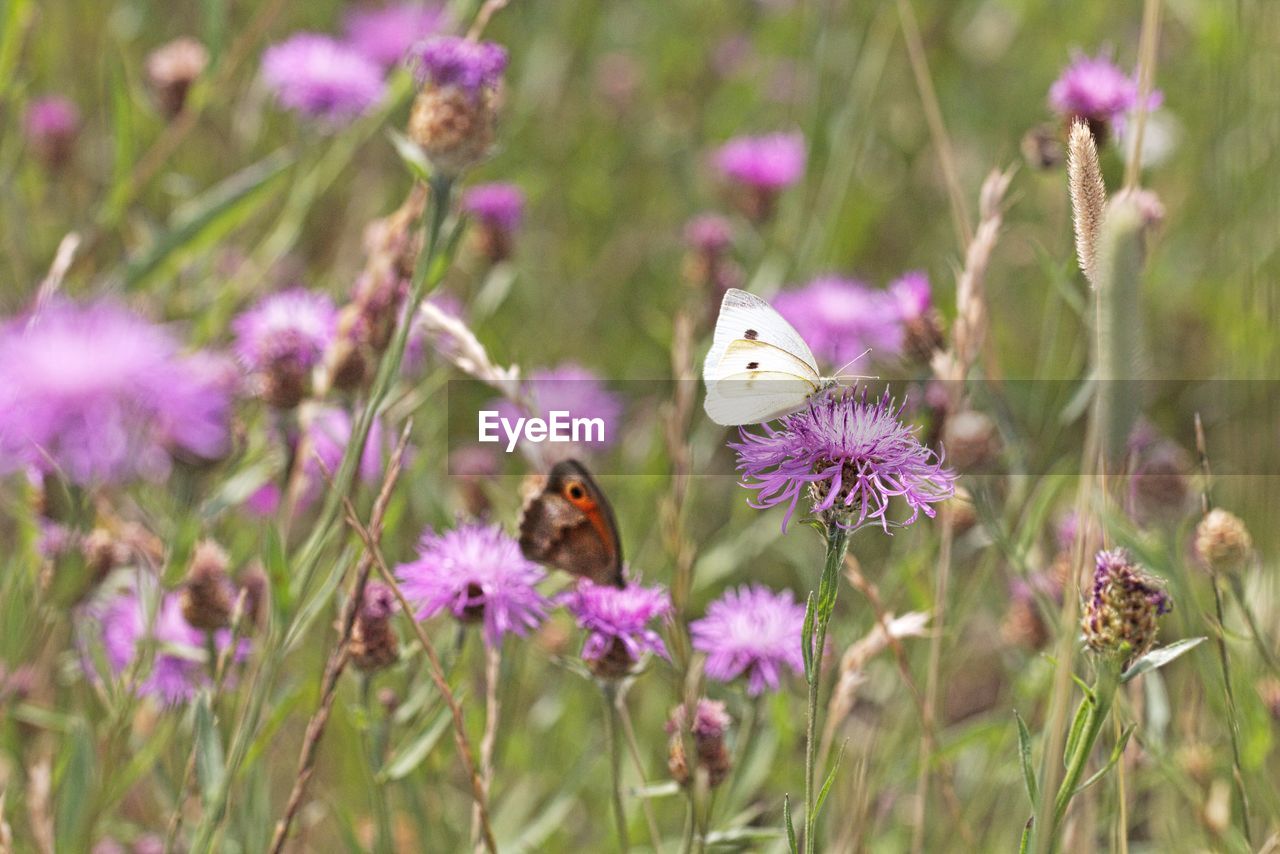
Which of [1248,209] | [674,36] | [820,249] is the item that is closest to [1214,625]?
[1248,209]

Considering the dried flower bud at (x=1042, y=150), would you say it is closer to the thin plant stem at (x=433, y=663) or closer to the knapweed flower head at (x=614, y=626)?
the knapweed flower head at (x=614, y=626)

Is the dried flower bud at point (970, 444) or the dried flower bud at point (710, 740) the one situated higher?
the dried flower bud at point (970, 444)

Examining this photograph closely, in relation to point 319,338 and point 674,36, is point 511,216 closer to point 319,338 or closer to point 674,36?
point 319,338

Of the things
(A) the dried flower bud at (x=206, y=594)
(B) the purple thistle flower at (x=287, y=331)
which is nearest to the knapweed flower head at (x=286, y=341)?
(B) the purple thistle flower at (x=287, y=331)

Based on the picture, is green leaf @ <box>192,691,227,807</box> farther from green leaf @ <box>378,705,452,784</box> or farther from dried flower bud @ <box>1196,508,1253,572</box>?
dried flower bud @ <box>1196,508,1253,572</box>

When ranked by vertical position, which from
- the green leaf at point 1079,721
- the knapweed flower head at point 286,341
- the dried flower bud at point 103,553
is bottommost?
the green leaf at point 1079,721

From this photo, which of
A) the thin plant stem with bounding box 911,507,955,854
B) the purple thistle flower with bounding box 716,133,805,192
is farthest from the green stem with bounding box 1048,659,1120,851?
the purple thistle flower with bounding box 716,133,805,192

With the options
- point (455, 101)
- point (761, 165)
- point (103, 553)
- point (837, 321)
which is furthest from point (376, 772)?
point (761, 165)
